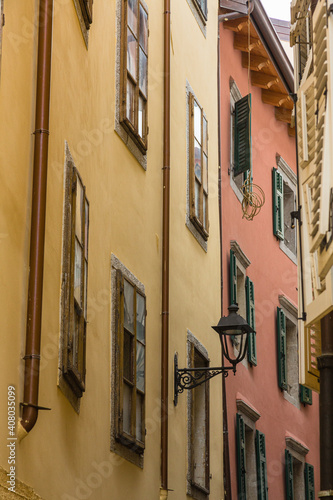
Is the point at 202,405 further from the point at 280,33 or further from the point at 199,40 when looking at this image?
the point at 280,33

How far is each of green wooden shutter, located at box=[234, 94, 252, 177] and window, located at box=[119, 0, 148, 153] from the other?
5.20 metres

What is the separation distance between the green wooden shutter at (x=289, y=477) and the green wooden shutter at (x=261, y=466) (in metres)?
1.30

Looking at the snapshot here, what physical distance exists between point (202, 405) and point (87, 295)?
508cm

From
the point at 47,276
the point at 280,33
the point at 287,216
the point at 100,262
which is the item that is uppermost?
the point at 280,33

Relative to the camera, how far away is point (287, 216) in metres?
21.9

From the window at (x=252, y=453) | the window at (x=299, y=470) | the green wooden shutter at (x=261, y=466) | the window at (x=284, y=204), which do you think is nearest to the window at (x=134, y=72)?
the window at (x=252, y=453)

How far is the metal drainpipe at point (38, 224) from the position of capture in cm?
722

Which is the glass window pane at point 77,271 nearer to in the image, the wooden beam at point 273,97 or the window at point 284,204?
the window at point 284,204

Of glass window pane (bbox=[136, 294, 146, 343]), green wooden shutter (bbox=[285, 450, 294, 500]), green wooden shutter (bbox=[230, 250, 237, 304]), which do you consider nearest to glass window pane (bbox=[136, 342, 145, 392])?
glass window pane (bbox=[136, 294, 146, 343])

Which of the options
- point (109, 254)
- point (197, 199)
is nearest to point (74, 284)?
point (109, 254)

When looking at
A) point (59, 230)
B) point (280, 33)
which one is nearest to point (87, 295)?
point (59, 230)

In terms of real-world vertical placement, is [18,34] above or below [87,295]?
above

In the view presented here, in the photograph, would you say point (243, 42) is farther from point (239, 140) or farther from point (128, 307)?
point (128, 307)

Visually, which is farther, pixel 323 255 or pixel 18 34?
pixel 323 255
